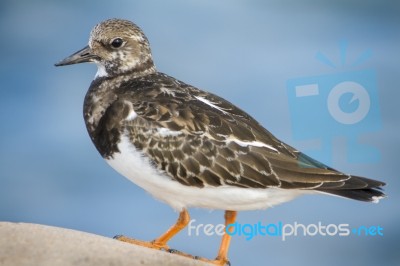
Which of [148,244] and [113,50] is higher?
[113,50]

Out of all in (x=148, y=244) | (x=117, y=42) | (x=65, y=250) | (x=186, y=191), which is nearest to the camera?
(x=65, y=250)

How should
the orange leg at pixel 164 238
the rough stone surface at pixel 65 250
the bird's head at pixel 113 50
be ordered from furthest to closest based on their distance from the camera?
the bird's head at pixel 113 50 → the orange leg at pixel 164 238 → the rough stone surface at pixel 65 250

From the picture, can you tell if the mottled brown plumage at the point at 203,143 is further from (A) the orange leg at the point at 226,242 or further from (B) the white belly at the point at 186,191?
(A) the orange leg at the point at 226,242

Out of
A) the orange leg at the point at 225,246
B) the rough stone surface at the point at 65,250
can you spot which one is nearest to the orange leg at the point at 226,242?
the orange leg at the point at 225,246

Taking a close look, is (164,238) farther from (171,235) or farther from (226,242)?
(226,242)

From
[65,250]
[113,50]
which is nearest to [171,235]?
[65,250]

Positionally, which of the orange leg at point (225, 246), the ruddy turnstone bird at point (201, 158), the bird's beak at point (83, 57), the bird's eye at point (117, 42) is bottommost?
the orange leg at point (225, 246)

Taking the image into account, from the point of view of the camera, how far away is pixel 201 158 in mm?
5160

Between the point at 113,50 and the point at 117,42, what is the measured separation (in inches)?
2.6

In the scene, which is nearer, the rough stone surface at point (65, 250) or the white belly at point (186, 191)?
the rough stone surface at point (65, 250)

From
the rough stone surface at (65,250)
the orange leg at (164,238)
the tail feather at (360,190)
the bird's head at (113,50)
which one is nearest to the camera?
the rough stone surface at (65,250)

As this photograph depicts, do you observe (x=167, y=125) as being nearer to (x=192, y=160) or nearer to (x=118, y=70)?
(x=192, y=160)

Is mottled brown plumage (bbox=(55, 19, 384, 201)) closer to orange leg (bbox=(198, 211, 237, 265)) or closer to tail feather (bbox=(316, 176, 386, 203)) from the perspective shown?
tail feather (bbox=(316, 176, 386, 203))

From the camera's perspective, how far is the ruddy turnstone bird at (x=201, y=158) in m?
5.10
